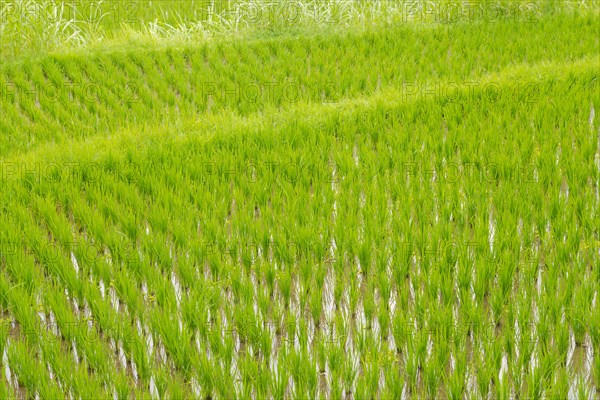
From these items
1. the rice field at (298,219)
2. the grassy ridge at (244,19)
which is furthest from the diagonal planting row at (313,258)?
the grassy ridge at (244,19)

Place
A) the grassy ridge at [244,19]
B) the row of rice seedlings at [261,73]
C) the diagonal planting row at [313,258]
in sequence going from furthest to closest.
→ the grassy ridge at [244,19] → the row of rice seedlings at [261,73] → the diagonal planting row at [313,258]

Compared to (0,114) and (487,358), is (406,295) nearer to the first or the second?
(487,358)

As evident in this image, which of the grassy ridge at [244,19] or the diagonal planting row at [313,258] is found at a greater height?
the grassy ridge at [244,19]

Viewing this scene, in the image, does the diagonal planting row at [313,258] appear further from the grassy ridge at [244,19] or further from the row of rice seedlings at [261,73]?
the grassy ridge at [244,19]

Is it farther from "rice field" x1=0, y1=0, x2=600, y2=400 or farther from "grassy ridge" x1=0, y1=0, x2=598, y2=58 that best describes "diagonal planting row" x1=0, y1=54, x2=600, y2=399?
"grassy ridge" x1=0, y1=0, x2=598, y2=58

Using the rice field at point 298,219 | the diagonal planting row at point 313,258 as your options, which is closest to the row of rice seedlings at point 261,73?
the rice field at point 298,219

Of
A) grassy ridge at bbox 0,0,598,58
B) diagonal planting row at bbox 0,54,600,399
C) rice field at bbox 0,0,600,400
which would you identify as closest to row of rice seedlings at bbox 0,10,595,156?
rice field at bbox 0,0,600,400

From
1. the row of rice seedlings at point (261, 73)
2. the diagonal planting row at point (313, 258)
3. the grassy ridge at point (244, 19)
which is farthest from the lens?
the grassy ridge at point (244, 19)

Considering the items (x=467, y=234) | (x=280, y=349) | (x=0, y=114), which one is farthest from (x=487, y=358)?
(x=0, y=114)

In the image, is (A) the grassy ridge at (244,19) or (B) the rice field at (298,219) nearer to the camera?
(B) the rice field at (298,219)
